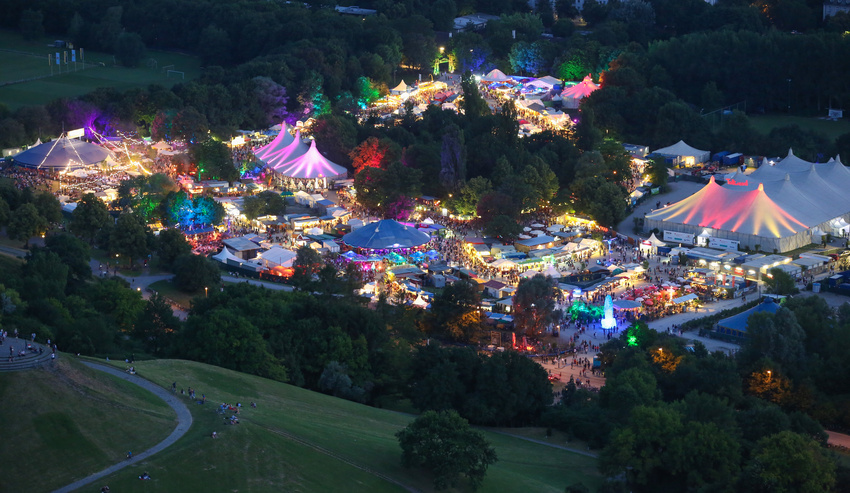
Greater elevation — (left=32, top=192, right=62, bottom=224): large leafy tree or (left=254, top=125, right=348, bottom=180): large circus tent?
(left=254, top=125, right=348, bottom=180): large circus tent

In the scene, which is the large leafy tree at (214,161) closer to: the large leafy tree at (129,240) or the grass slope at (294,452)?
the large leafy tree at (129,240)

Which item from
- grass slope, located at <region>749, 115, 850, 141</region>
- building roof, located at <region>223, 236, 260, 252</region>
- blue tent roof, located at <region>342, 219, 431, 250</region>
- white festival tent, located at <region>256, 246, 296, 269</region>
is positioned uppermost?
grass slope, located at <region>749, 115, 850, 141</region>

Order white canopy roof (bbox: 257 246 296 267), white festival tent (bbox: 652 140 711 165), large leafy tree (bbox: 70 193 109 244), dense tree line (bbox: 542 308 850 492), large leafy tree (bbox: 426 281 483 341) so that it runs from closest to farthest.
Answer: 1. dense tree line (bbox: 542 308 850 492)
2. large leafy tree (bbox: 426 281 483 341)
3. white canopy roof (bbox: 257 246 296 267)
4. large leafy tree (bbox: 70 193 109 244)
5. white festival tent (bbox: 652 140 711 165)

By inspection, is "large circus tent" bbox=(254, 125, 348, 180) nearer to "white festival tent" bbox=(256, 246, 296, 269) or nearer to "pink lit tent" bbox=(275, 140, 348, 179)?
"pink lit tent" bbox=(275, 140, 348, 179)

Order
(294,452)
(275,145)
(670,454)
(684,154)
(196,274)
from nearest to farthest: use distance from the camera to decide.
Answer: (294,452) → (670,454) → (196,274) → (684,154) → (275,145)

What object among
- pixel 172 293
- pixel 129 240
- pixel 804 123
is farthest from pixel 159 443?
pixel 804 123

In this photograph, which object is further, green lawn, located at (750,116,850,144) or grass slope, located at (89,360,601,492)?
green lawn, located at (750,116,850,144)

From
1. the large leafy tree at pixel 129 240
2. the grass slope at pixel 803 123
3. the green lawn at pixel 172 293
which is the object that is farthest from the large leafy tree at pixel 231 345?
the grass slope at pixel 803 123

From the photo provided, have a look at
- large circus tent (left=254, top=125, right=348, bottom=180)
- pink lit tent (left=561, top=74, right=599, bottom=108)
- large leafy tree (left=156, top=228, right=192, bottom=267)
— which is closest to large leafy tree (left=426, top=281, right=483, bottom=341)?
large leafy tree (left=156, top=228, right=192, bottom=267)

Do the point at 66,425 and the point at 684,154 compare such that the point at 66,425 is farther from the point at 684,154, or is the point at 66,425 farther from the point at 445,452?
the point at 684,154
